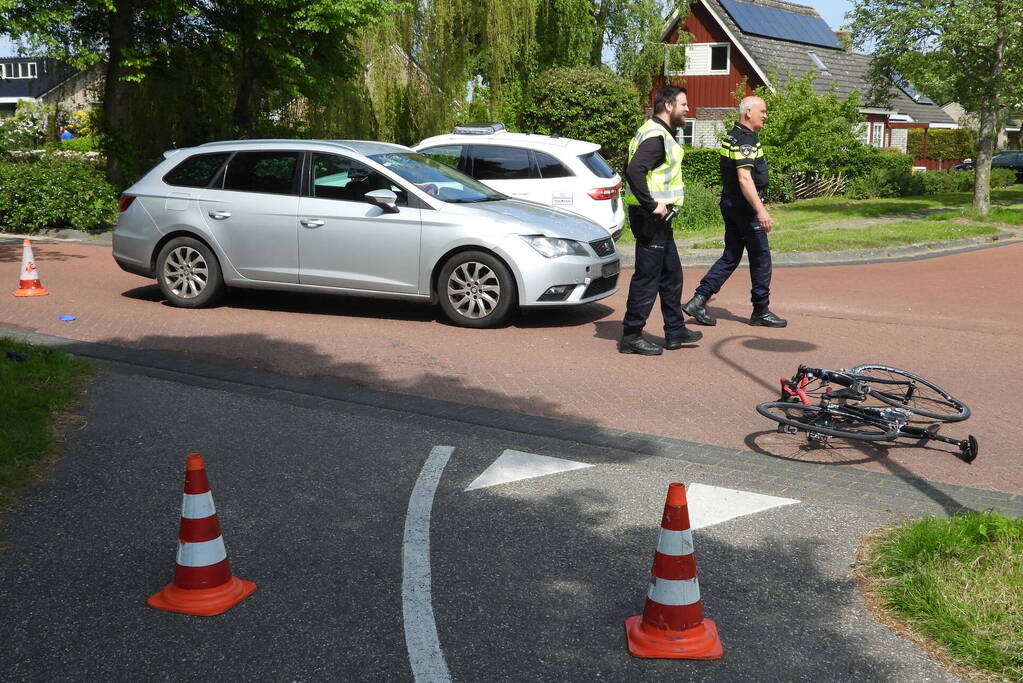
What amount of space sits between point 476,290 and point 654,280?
69.9 inches

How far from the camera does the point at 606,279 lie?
9750 millimetres

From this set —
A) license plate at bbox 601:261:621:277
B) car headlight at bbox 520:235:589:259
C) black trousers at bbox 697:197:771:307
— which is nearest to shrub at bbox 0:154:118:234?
car headlight at bbox 520:235:589:259

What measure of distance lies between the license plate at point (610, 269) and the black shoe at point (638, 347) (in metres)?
1.21

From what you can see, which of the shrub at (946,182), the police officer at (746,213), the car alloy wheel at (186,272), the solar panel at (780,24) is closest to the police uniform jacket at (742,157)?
the police officer at (746,213)

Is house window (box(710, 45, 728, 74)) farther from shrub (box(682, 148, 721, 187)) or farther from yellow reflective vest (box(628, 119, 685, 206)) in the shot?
yellow reflective vest (box(628, 119, 685, 206))

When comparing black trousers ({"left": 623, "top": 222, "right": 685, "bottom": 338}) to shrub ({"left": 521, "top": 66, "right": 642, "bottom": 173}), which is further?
shrub ({"left": 521, "top": 66, "right": 642, "bottom": 173})

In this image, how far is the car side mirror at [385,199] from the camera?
945 centimetres

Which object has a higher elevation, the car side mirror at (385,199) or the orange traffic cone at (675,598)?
the car side mirror at (385,199)

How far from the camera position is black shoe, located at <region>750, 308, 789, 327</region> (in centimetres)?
974

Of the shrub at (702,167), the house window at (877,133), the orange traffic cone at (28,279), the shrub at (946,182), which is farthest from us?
the house window at (877,133)

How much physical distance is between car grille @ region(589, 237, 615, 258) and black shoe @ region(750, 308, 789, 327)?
1.41 metres

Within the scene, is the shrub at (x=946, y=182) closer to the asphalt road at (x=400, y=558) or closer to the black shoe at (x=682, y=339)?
the black shoe at (x=682, y=339)

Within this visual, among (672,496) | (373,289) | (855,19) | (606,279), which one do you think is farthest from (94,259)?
(855,19)

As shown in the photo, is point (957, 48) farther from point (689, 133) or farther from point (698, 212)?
point (689, 133)
